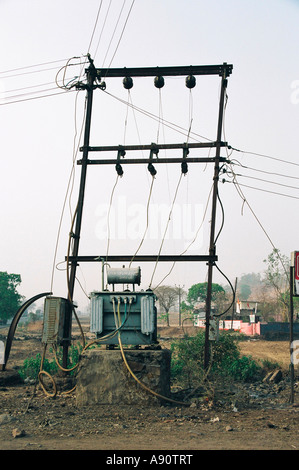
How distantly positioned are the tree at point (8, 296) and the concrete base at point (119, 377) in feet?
166

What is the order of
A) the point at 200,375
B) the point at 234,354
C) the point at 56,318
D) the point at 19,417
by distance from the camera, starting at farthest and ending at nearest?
the point at 234,354 → the point at 200,375 → the point at 56,318 → the point at 19,417

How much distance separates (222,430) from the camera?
7102 millimetres

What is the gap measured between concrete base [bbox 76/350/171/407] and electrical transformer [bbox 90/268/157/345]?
1.21 ft

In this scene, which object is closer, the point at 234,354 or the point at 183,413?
the point at 183,413

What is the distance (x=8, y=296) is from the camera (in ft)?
187

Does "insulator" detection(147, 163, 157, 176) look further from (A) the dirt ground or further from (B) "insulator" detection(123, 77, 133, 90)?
(A) the dirt ground

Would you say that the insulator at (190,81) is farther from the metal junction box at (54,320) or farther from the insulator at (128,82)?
the metal junction box at (54,320)

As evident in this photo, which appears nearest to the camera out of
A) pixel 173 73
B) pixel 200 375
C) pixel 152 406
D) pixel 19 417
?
pixel 19 417

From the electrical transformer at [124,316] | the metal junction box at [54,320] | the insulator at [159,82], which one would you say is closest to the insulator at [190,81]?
the insulator at [159,82]

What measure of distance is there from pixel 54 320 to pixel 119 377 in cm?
208
